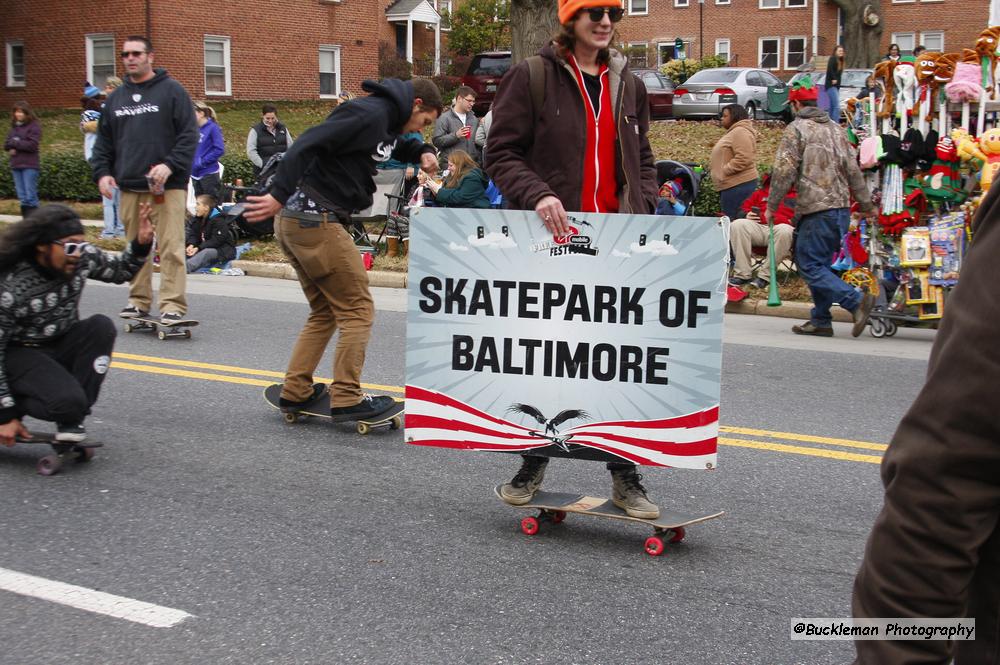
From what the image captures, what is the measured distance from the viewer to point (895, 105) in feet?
34.4

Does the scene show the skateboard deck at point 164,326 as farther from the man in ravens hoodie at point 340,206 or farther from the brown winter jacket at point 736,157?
the brown winter jacket at point 736,157

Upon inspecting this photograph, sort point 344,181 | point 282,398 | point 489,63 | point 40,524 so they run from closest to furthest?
1. point 40,524
2. point 344,181
3. point 282,398
4. point 489,63

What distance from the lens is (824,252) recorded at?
10.4 m

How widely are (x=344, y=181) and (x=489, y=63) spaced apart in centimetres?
2679

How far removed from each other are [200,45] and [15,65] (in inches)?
251

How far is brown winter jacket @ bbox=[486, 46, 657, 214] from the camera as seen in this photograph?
472 centimetres

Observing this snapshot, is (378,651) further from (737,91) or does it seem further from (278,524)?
(737,91)

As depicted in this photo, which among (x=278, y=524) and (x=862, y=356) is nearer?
(x=278, y=524)

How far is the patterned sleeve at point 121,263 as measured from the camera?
6062 millimetres

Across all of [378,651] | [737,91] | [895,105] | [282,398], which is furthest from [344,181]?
[737,91]

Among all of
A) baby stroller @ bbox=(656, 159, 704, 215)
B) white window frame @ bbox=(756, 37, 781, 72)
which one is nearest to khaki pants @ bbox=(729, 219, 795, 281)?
baby stroller @ bbox=(656, 159, 704, 215)

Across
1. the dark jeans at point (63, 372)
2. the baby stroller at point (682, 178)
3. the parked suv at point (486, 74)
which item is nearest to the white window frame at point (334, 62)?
the parked suv at point (486, 74)

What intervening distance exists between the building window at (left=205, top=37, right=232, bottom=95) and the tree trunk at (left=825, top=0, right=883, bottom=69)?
1916 cm

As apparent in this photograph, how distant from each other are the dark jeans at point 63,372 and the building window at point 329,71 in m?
34.8
